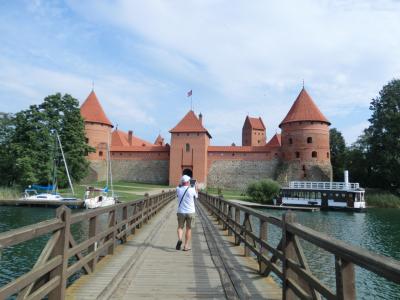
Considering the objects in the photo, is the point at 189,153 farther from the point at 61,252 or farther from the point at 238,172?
the point at 61,252

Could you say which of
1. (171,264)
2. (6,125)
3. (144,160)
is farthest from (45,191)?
(171,264)

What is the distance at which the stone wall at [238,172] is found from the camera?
45.3m

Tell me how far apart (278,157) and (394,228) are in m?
24.9

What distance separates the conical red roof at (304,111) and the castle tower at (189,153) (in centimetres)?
1022

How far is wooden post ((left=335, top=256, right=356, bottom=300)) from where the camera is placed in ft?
7.90

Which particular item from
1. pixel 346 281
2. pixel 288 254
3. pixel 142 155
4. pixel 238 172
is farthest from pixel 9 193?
pixel 346 281

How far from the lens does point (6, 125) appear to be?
37.8 m

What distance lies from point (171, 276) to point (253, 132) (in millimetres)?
71654

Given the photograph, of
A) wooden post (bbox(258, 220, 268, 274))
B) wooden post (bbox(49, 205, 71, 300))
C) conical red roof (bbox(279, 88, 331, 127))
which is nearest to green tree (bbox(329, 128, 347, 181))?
conical red roof (bbox(279, 88, 331, 127))

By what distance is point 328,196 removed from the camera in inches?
1351

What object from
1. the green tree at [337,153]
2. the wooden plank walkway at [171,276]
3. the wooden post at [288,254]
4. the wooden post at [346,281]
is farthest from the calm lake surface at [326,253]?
the green tree at [337,153]

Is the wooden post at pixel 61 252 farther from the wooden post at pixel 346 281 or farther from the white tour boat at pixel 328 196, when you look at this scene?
the white tour boat at pixel 328 196

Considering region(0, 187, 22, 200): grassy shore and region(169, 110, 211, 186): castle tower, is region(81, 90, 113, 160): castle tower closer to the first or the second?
region(169, 110, 211, 186): castle tower

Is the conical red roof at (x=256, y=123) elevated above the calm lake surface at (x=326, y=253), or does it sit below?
above
